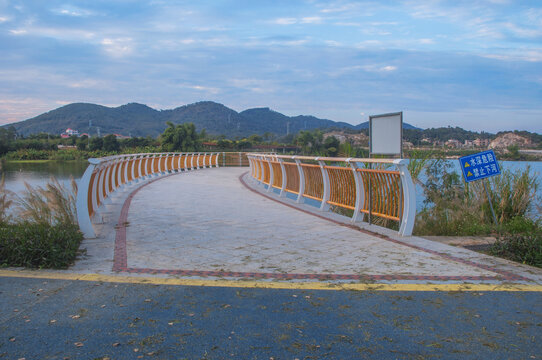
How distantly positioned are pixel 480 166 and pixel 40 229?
23.3 ft

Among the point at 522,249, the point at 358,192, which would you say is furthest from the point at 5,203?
the point at 522,249

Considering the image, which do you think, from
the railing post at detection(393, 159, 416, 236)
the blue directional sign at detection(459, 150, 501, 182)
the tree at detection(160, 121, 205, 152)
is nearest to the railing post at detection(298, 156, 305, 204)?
the blue directional sign at detection(459, 150, 501, 182)

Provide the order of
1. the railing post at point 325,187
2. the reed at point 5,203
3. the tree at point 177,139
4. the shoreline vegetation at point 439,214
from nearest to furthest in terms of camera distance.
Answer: the shoreline vegetation at point 439,214 → the reed at point 5,203 → the railing post at point 325,187 → the tree at point 177,139

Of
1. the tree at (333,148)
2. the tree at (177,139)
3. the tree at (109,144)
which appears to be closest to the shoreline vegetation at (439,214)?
the tree at (333,148)

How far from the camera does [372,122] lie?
325 inches

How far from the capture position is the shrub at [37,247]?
532 centimetres

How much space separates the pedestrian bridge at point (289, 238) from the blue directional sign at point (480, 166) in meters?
1.23

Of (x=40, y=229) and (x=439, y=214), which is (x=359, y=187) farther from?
(x=40, y=229)

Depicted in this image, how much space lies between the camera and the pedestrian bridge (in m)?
5.21

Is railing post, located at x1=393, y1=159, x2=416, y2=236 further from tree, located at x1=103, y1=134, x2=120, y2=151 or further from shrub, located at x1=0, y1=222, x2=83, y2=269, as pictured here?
tree, located at x1=103, y1=134, x2=120, y2=151

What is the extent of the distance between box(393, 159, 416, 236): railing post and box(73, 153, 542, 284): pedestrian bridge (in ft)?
0.05

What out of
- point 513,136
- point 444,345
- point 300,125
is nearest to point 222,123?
point 300,125

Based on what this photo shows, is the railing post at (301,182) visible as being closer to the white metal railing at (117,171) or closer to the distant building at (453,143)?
the white metal railing at (117,171)

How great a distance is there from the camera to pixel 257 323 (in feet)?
11.9
